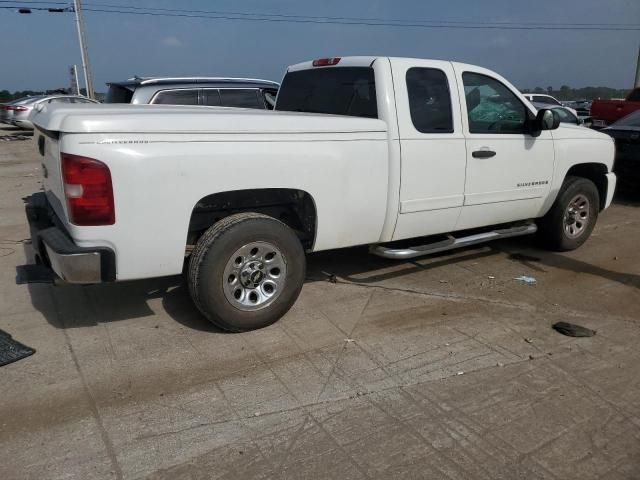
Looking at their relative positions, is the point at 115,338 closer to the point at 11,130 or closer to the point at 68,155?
the point at 68,155

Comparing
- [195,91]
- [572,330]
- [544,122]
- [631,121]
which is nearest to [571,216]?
[544,122]

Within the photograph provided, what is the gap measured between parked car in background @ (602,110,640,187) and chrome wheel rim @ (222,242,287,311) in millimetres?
7591

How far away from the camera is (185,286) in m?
4.20

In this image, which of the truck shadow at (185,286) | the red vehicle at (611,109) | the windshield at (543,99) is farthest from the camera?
the windshield at (543,99)

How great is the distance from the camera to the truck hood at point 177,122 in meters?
3.22

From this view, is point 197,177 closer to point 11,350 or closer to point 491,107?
point 11,350

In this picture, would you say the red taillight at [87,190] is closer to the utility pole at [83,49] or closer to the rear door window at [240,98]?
the rear door window at [240,98]

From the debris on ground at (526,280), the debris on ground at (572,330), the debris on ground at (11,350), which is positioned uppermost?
the debris on ground at (11,350)

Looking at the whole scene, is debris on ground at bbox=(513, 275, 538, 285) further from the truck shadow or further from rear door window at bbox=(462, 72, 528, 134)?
rear door window at bbox=(462, 72, 528, 134)

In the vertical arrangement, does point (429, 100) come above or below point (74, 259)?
above

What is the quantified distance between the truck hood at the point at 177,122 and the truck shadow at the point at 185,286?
1215 mm

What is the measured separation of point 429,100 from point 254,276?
2176 mm

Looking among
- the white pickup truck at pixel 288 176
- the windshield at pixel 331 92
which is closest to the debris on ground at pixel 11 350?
the white pickup truck at pixel 288 176

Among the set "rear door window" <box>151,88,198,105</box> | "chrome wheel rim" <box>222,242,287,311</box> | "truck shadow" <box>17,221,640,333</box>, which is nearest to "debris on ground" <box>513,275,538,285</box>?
"truck shadow" <box>17,221,640,333</box>
